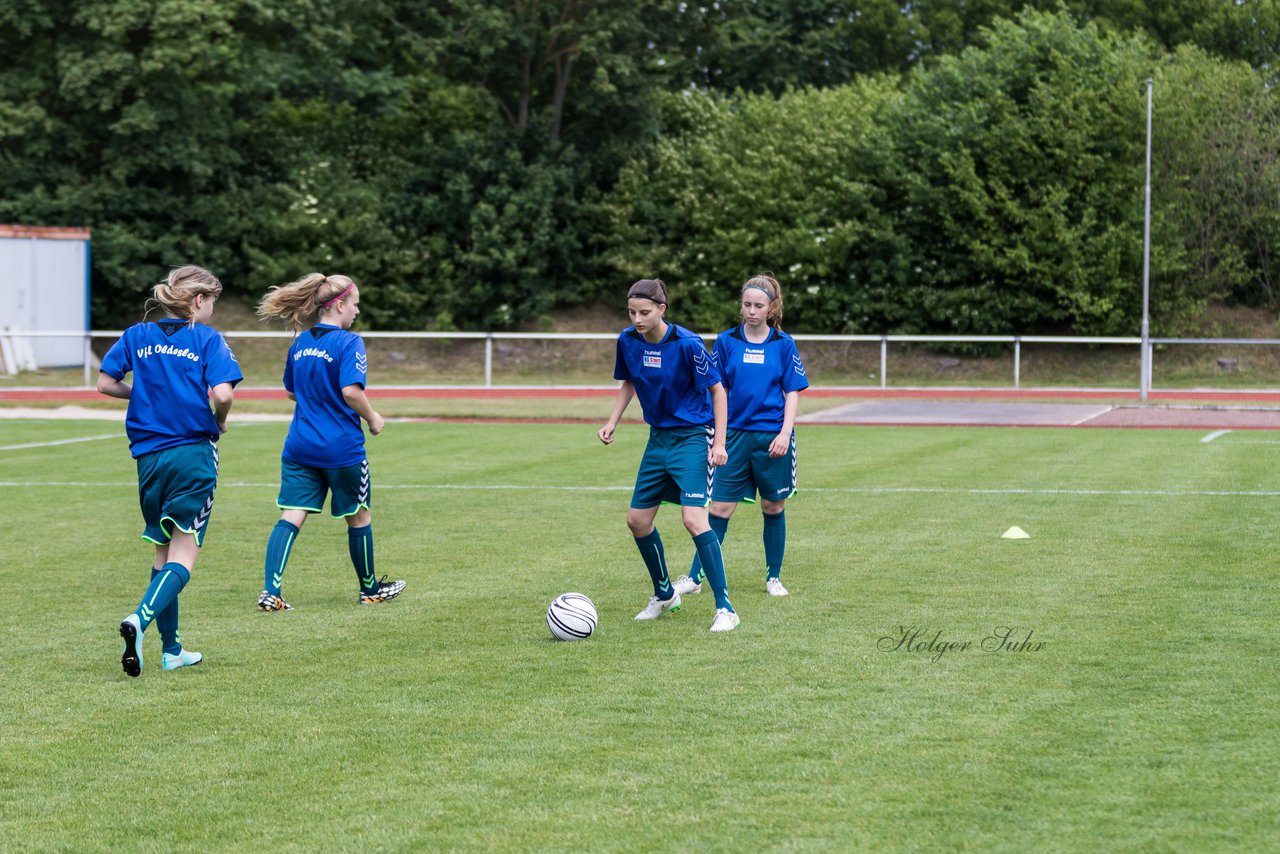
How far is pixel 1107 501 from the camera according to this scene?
14.1 meters

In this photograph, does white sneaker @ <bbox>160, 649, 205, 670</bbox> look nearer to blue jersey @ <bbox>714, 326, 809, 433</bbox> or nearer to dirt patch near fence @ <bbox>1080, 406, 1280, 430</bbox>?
blue jersey @ <bbox>714, 326, 809, 433</bbox>

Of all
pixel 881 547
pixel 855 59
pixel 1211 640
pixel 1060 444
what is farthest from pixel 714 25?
pixel 1211 640

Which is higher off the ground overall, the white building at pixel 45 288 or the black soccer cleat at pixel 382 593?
the white building at pixel 45 288

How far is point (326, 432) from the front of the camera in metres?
9.12

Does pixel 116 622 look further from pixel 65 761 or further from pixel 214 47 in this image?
pixel 214 47

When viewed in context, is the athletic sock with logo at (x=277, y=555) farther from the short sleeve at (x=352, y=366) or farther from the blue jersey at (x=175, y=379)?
the blue jersey at (x=175, y=379)

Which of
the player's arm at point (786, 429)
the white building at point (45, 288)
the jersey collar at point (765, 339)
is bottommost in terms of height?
the player's arm at point (786, 429)

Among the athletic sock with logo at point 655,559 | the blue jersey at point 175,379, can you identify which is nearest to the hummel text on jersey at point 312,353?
the blue jersey at point 175,379

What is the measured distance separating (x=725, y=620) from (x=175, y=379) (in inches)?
120

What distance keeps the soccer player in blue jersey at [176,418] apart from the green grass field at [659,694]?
550 millimetres

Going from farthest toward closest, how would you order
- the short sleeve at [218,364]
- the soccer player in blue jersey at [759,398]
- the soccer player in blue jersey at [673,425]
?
1. the soccer player in blue jersey at [759,398]
2. the soccer player in blue jersey at [673,425]
3. the short sleeve at [218,364]

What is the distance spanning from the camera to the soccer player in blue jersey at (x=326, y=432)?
8.93 metres

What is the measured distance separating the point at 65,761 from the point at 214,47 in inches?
1402

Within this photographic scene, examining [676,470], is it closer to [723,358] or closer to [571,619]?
[571,619]
